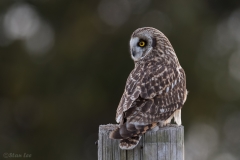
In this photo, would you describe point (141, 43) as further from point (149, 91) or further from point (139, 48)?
point (149, 91)

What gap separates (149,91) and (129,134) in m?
1.14

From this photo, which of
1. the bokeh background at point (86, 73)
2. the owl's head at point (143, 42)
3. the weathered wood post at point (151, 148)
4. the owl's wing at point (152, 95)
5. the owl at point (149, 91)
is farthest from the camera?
the bokeh background at point (86, 73)

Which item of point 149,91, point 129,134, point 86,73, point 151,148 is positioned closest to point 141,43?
point 149,91

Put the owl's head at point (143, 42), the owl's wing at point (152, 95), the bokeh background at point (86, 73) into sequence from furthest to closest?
the bokeh background at point (86, 73)
the owl's head at point (143, 42)
the owl's wing at point (152, 95)

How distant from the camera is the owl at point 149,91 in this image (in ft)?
18.2

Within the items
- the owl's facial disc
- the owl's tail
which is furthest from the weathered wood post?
the owl's facial disc

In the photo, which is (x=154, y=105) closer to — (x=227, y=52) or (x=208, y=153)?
(x=208, y=153)

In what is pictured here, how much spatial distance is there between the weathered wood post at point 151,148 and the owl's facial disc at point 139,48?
233cm

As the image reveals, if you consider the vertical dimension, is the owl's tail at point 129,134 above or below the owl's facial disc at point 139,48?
below

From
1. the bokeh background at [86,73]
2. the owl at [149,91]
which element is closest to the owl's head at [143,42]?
the owl at [149,91]

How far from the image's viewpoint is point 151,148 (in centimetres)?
500

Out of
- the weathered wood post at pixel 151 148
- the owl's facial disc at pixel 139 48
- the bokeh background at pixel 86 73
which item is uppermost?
the bokeh background at pixel 86 73

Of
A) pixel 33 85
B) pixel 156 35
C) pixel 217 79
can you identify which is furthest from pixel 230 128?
pixel 156 35

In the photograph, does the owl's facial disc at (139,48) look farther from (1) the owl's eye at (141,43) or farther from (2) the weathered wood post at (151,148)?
(2) the weathered wood post at (151,148)
